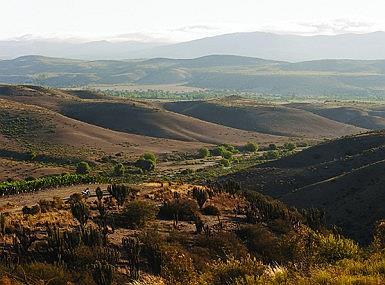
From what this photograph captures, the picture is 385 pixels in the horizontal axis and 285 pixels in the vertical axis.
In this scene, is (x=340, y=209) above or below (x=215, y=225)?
below

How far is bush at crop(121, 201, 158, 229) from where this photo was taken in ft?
92.1

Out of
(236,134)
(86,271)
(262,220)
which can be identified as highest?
(86,271)

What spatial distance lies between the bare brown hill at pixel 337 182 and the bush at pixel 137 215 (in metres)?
19.2

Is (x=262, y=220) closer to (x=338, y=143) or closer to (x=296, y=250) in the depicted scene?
(x=296, y=250)

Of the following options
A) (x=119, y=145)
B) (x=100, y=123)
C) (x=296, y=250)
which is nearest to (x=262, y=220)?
(x=296, y=250)

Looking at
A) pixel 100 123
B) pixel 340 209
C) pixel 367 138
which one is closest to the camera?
pixel 340 209

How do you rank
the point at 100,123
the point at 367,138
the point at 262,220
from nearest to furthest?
1. the point at 262,220
2. the point at 367,138
3. the point at 100,123

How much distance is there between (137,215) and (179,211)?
4.27 meters

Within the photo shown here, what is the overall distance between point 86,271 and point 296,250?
9526 mm

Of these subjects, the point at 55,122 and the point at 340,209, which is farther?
the point at 55,122

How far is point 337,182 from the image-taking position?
57.7m

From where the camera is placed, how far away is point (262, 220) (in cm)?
3231

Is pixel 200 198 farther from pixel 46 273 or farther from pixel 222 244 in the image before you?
pixel 46 273

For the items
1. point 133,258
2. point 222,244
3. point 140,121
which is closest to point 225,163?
point 140,121
